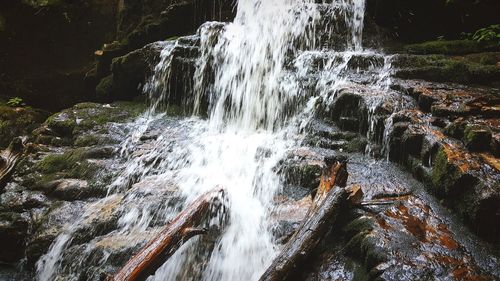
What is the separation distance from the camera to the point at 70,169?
18.9 feet

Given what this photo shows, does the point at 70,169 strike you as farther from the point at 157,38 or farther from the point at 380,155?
the point at 157,38

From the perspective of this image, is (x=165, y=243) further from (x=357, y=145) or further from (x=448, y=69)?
(x=448, y=69)

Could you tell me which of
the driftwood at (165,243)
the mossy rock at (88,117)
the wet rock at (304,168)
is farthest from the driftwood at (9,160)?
the wet rock at (304,168)

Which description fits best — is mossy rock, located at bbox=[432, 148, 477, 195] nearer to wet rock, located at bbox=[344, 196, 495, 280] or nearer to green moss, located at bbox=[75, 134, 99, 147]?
wet rock, located at bbox=[344, 196, 495, 280]

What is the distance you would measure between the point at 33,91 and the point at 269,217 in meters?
11.1

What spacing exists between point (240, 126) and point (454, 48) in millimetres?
5449

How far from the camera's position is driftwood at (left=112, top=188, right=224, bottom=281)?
308 centimetres

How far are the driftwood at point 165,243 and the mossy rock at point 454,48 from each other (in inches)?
267

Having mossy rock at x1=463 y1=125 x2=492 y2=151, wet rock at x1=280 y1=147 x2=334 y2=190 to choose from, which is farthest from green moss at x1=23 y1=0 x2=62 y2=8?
mossy rock at x1=463 y1=125 x2=492 y2=151

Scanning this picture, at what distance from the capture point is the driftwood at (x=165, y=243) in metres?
3.08

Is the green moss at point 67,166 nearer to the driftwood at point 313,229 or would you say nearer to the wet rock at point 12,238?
the wet rock at point 12,238

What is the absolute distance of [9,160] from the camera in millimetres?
5676

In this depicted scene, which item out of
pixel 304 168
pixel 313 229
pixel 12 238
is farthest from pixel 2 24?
pixel 313 229

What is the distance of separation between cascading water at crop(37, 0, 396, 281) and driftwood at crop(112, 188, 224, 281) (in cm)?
37
